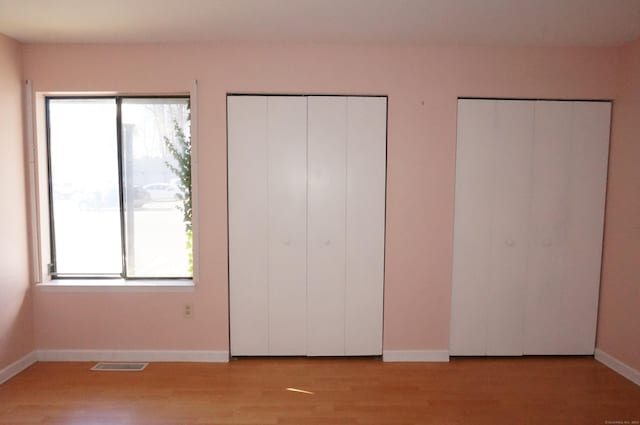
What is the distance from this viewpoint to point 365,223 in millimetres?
3270

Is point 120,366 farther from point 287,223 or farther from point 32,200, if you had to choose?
point 287,223

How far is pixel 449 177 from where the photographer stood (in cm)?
325

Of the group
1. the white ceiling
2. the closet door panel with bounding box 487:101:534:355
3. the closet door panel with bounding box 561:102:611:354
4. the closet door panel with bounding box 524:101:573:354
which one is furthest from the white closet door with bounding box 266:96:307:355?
the closet door panel with bounding box 561:102:611:354

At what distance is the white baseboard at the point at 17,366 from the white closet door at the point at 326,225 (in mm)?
2365

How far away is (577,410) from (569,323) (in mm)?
934

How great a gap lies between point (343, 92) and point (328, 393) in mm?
2382

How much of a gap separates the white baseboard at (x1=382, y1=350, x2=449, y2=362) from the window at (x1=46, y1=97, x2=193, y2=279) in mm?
1929

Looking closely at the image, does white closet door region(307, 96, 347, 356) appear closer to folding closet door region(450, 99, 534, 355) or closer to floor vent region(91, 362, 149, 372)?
folding closet door region(450, 99, 534, 355)

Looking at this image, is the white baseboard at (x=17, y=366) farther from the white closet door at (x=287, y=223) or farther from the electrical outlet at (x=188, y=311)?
the white closet door at (x=287, y=223)

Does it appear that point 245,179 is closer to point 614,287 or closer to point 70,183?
point 70,183

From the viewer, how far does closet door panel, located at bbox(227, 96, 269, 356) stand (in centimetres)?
320

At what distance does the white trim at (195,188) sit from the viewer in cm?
315

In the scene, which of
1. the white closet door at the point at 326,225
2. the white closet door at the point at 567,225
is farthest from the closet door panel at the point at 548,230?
the white closet door at the point at 326,225

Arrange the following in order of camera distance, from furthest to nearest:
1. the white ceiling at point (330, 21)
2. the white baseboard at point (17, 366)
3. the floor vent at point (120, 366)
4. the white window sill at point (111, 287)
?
1. the white window sill at point (111, 287)
2. the floor vent at point (120, 366)
3. the white baseboard at point (17, 366)
4. the white ceiling at point (330, 21)
